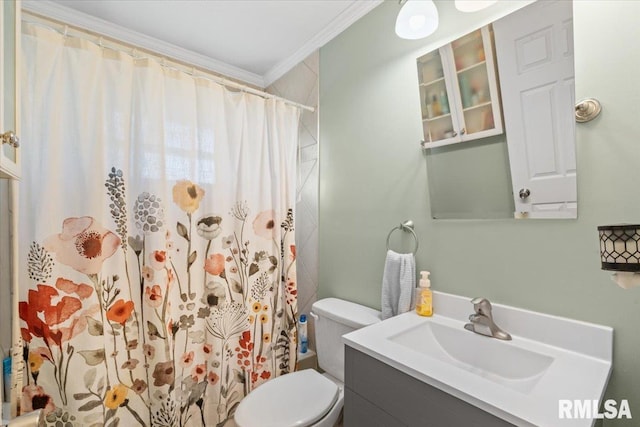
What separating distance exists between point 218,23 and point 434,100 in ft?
4.50

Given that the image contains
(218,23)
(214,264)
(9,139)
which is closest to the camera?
(9,139)

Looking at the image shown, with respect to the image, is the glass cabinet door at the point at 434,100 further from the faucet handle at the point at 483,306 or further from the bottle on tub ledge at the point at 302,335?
the bottle on tub ledge at the point at 302,335

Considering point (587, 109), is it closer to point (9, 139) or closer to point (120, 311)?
point (9, 139)

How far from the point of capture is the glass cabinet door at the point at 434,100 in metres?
1.16

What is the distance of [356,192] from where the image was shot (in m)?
1.56

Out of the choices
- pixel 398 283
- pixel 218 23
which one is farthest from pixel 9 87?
pixel 398 283

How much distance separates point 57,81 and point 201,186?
→ 679mm

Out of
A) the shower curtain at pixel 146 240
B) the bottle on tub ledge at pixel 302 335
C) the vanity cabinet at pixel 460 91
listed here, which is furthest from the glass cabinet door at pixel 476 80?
the bottle on tub ledge at pixel 302 335

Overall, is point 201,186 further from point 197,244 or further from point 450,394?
point 450,394

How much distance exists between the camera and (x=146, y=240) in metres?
1.32

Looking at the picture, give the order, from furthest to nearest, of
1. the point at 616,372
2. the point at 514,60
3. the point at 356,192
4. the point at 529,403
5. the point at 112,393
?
the point at 356,192 → the point at 112,393 → the point at 514,60 → the point at 616,372 → the point at 529,403

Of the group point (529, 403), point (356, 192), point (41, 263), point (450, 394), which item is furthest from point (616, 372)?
point (41, 263)

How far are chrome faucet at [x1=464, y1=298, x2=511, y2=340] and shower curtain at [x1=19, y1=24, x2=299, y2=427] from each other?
3.38 feet

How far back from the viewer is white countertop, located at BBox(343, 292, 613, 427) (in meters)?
0.61
